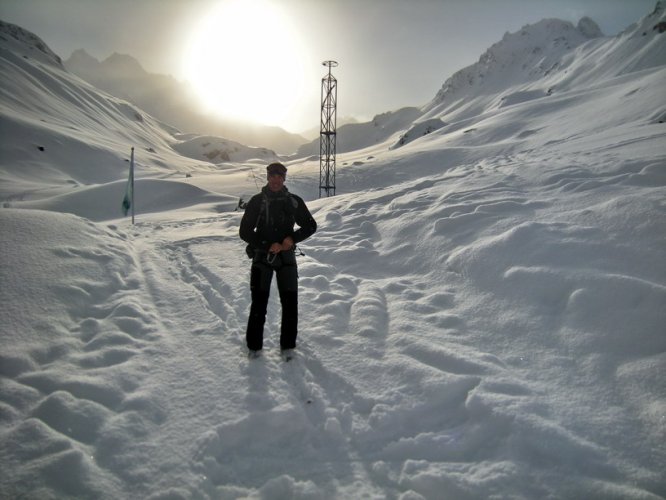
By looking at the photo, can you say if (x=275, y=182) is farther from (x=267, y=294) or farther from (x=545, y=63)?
(x=545, y=63)

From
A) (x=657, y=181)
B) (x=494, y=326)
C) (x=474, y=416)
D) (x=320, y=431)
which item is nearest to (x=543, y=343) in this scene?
(x=494, y=326)

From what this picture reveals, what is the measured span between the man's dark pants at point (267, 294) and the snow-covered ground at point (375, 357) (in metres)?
0.28

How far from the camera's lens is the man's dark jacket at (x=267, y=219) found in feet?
15.8

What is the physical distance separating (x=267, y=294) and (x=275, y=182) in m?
1.43

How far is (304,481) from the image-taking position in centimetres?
295

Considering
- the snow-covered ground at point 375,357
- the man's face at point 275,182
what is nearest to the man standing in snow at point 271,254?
the man's face at point 275,182

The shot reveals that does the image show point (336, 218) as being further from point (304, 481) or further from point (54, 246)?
point (304, 481)

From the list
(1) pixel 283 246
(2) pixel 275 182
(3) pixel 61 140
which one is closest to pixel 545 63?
(3) pixel 61 140

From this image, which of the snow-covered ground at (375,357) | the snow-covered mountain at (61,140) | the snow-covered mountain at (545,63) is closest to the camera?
the snow-covered ground at (375,357)

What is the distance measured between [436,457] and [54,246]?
7.44 metres

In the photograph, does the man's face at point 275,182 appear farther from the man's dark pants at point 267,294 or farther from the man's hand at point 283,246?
the man's dark pants at point 267,294

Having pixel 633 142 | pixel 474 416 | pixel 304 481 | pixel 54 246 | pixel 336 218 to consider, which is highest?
pixel 633 142

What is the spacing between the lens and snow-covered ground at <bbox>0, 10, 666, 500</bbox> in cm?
296

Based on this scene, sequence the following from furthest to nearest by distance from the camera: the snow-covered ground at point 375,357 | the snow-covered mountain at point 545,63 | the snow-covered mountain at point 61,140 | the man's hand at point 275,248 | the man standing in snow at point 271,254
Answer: the snow-covered mountain at point 545,63 < the snow-covered mountain at point 61,140 < the man standing in snow at point 271,254 < the man's hand at point 275,248 < the snow-covered ground at point 375,357
